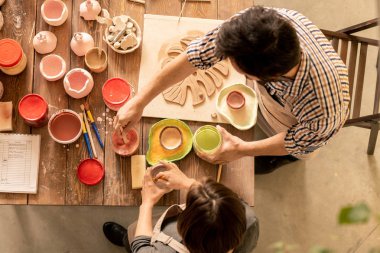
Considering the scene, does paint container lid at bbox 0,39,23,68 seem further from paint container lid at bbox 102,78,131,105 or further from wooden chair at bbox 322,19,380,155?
wooden chair at bbox 322,19,380,155

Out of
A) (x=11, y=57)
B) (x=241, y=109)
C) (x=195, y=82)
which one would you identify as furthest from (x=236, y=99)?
(x=11, y=57)

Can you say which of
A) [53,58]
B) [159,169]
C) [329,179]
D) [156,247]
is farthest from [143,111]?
[329,179]

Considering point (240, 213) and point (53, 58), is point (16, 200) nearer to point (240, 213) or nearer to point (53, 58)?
point (53, 58)

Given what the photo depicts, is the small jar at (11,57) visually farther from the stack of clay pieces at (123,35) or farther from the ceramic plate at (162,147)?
the ceramic plate at (162,147)

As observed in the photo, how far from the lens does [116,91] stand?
72.2 inches

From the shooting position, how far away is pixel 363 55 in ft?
7.59

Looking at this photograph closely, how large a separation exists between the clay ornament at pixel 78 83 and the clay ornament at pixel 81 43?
0.31 ft

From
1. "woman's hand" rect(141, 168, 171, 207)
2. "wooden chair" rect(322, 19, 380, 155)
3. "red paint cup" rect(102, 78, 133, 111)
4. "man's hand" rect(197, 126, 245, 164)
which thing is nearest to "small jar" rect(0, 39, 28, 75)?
"red paint cup" rect(102, 78, 133, 111)

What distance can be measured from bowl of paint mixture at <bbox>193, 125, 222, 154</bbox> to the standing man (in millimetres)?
39

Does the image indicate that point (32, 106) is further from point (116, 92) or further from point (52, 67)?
point (116, 92)

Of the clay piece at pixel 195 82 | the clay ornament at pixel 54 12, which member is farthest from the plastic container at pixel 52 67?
the clay piece at pixel 195 82

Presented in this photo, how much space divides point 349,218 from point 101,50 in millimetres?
1561

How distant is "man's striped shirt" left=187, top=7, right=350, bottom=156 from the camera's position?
1.42 m

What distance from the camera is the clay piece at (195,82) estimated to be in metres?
1.86
